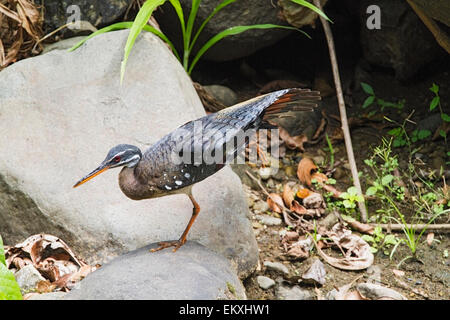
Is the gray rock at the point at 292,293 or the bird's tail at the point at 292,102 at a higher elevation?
the bird's tail at the point at 292,102

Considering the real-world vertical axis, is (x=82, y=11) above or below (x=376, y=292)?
above

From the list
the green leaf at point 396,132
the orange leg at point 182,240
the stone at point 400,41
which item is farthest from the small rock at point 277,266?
the stone at point 400,41

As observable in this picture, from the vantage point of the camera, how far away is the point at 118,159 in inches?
124

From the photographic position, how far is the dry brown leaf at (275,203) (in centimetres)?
461

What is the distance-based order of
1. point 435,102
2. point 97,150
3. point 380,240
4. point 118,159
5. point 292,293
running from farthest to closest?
point 435,102 < point 380,240 < point 97,150 < point 292,293 < point 118,159

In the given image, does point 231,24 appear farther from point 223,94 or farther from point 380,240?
point 380,240

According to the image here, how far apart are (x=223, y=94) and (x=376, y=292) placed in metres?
2.83

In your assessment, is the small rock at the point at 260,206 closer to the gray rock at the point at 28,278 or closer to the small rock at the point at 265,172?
the small rock at the point at 265,172

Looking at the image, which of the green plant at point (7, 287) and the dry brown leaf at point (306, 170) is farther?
the dry brown leaf at point (306, 170)

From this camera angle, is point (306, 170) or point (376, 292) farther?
point (306, 170)

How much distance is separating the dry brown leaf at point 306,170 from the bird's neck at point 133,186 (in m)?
2.08

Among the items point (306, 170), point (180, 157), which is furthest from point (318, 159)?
point (180, 157)

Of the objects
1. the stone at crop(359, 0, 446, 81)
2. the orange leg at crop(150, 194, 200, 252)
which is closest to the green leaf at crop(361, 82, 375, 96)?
the stone at crop(359, 0, 446, 81)
